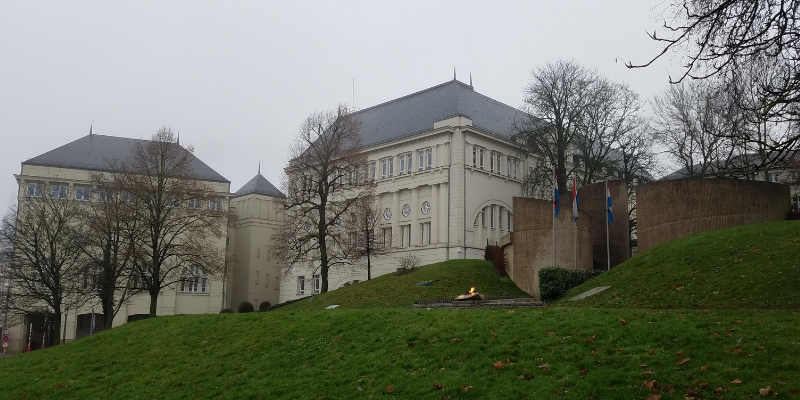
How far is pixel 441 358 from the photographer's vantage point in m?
16.1

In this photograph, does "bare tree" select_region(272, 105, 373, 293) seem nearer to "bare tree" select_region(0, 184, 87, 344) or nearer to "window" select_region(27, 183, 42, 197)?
"bare tree" select_region(0, 184, 87, 344)

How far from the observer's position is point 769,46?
13.4 meters

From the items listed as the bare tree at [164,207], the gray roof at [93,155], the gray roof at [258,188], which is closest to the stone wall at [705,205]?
the bare tree at [164,207]

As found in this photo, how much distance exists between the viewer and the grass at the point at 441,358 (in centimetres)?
1305

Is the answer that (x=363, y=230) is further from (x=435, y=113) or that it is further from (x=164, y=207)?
(x=435, y=113)

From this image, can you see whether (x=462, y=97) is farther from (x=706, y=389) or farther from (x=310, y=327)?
(x=706, y=389)

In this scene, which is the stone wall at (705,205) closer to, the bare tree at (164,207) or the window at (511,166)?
the bare tree at (164,207)

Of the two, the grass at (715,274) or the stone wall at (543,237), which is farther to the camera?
Result: the stone wall at (543,237)

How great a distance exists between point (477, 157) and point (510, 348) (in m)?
48.8

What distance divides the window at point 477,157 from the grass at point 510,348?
35315mm

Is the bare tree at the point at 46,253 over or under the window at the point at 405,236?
under

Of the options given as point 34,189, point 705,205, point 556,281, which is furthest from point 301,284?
point 705,205

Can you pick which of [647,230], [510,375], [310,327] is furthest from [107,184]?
[510,375]

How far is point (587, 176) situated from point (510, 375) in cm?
4074
